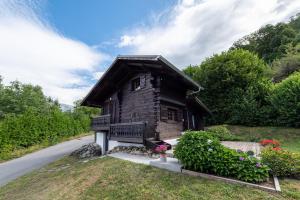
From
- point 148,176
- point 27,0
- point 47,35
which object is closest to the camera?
→ point 148,176

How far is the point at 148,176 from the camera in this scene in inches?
214

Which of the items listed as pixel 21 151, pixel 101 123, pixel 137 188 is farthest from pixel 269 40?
pixel 21 151

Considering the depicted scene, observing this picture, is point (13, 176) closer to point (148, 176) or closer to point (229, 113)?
point (148, 176)

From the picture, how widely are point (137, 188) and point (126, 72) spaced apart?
8574 mm

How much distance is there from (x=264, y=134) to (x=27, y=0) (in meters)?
15.9

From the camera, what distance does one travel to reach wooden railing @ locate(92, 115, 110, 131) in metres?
12.7

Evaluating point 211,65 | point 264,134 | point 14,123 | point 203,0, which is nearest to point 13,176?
point 14,123

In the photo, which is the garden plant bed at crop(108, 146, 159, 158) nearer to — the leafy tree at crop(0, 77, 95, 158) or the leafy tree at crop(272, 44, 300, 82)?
the leafy tree at crop(0, 77, 95, 158)

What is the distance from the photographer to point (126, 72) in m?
12.2

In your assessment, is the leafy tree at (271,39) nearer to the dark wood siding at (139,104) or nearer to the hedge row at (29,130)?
the dark wood siding at (139,104)

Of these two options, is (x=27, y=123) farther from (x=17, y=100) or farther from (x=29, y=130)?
(x=17, y=100)

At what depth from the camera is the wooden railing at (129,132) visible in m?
8.93

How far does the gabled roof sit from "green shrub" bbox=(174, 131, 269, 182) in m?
4.37

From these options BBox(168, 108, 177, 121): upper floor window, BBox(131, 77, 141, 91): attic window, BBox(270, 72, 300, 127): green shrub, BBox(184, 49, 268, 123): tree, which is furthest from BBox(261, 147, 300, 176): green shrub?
BBox(184, 49, 268, 123): tree
